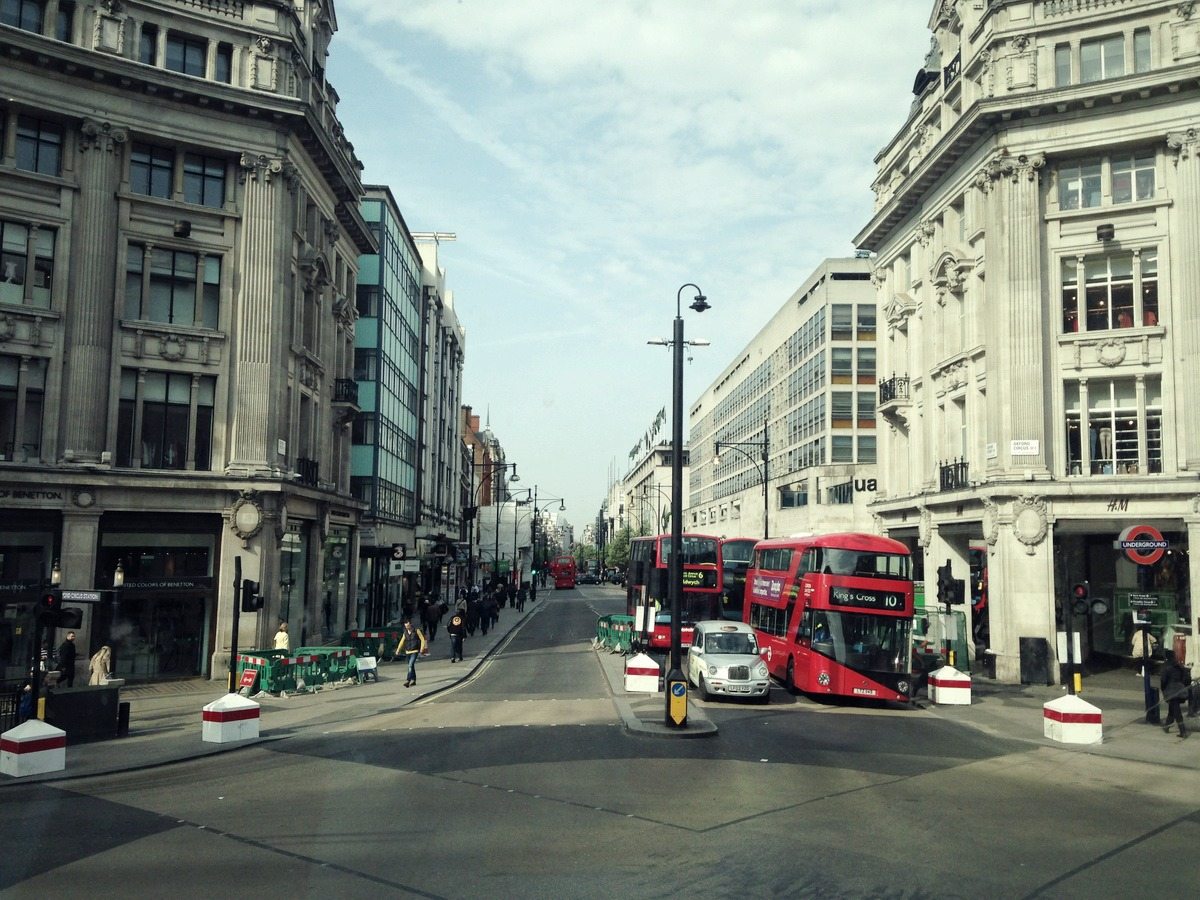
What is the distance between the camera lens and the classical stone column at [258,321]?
30562mm

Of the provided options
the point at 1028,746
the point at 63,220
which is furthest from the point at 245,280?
the point at 1028,746

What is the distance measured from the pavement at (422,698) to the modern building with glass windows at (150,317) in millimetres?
3546

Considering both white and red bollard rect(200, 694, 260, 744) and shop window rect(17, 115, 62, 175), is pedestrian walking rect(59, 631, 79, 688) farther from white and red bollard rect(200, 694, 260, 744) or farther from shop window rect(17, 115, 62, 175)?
shop window rect(17, 115, 62, 175)

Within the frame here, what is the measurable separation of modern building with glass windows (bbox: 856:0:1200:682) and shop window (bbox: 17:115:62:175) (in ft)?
94.4

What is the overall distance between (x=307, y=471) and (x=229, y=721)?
58.5 feet

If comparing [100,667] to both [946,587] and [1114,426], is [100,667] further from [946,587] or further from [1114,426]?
[1114,426]

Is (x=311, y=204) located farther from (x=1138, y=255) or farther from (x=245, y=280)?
(x=1138, y=255)

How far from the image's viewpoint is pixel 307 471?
35.5 m

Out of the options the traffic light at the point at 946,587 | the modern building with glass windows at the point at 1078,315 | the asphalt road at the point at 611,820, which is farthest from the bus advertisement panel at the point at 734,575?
the asphalt road at the point at 611,820

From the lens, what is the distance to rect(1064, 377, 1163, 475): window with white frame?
102 feet

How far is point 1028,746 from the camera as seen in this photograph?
1984 cm

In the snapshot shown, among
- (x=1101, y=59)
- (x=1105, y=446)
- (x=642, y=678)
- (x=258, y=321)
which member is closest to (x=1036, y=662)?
(x=1105, y=446)

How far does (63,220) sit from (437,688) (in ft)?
56.3

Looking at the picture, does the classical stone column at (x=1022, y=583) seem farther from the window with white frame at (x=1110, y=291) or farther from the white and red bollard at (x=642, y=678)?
the white and red bollard at (x=642, y=678)
